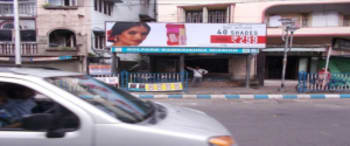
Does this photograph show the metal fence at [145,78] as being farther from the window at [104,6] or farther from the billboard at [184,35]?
the window at [104,6]

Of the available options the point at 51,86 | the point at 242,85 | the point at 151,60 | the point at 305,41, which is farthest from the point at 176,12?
the point at 51,86

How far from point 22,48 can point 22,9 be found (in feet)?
8.80

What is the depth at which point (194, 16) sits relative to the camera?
14.9 metres

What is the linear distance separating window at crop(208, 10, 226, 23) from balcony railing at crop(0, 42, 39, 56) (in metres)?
12.3

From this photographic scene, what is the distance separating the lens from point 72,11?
43.1 feet

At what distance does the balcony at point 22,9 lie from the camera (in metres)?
13.1

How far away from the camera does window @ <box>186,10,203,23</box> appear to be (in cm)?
1481

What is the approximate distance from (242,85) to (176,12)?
7.02m

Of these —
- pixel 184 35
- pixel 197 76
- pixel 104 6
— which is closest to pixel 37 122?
pixel 184 35

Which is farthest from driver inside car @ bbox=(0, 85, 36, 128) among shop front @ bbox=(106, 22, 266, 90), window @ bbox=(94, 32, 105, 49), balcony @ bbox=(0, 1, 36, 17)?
balcony @ bbox=(0, 1, 36, 17)

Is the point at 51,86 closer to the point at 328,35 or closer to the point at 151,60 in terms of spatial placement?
the point at 151,60

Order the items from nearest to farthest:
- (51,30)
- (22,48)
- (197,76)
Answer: (197,76) → (22,48) → (51,30)

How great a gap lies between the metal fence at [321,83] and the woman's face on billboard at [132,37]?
827 cm

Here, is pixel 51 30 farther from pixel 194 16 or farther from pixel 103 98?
pixel 103 98
